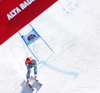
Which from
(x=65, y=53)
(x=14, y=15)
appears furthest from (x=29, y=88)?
(x=14, y=15)

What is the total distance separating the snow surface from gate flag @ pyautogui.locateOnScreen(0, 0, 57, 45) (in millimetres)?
2490

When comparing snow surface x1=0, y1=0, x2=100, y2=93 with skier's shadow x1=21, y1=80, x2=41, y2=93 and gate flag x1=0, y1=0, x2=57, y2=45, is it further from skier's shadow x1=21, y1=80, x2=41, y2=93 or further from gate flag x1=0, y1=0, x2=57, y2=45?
gate flag x1=0, y1=0, x2=57, y2=45

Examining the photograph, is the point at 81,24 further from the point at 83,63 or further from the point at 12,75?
the point at 12,75

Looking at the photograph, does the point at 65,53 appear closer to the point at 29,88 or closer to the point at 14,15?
the point at 29,88

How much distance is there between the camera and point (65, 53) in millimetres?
5445

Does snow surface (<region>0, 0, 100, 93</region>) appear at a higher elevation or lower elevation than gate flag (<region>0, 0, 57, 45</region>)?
lower

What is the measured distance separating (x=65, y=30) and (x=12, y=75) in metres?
2.64

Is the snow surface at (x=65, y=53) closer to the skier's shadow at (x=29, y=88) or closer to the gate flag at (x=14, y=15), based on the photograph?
the skier's shadow at (x=29, y=88)

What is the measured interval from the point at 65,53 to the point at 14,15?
289 cm

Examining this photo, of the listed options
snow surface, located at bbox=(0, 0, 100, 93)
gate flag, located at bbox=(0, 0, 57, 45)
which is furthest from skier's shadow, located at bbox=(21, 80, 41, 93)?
gate flag, located at bbox=(0, 0, 57, 45)

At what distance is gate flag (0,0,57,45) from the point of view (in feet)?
9.87

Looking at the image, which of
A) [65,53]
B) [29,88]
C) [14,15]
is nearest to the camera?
[14,15]

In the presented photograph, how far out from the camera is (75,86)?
4891 millimetres

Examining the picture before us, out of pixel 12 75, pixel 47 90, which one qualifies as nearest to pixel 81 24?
pixel 47 90
